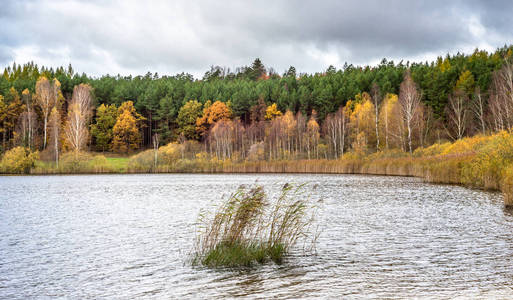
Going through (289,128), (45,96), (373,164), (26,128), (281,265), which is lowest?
(281,265)

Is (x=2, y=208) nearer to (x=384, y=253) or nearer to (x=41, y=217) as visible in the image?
(x=41, y=217)

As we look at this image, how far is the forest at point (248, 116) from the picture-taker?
70375mm

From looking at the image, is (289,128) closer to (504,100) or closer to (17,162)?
(504,100)

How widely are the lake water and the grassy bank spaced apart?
6.32 m

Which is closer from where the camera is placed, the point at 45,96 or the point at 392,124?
the point at 392,124

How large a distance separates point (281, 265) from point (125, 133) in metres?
87.7

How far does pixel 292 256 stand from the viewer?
11.5 m

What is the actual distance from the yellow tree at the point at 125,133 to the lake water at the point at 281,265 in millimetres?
73293

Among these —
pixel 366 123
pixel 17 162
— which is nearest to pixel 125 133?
pixel 17 162

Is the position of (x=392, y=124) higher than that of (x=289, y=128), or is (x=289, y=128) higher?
(x=289, y=128)

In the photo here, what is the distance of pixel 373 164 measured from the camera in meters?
49.9

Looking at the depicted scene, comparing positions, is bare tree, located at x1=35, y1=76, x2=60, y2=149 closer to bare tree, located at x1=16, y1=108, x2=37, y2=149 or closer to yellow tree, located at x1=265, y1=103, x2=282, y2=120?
bare tree, located at x1=16, y1=108, x2=37, y2=149

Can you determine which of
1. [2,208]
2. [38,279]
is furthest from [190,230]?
[2,208]

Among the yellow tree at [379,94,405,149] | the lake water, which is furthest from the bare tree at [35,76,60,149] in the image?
the lake water
